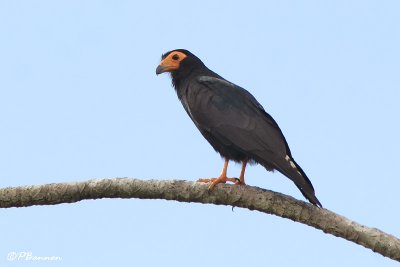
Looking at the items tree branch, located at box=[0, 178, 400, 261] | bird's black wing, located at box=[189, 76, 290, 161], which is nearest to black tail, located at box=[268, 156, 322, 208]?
bird's black wing, located at box=[189, 76, 290, 161]

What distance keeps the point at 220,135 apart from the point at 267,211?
1560 mm

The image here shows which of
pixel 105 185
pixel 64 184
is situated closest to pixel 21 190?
pixel 64 184

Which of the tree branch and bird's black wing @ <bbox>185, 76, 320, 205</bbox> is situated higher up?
bird's black wing @ <bbox>185, 76, 320, 205</bbox>

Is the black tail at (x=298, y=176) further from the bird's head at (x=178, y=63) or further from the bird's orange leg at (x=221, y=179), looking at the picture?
the bird's head at (x=178, y=63)

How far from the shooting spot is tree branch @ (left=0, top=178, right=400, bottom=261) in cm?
490

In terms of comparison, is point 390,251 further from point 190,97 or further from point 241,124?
point 190,97

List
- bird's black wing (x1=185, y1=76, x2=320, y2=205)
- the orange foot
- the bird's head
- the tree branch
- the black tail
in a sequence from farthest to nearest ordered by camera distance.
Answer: the bird's head < bird's black wing (x1=185, y1=76, x2=320, y2=205) < the black tail < the orange foot < the tree branch

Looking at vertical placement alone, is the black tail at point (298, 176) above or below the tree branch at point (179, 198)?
above

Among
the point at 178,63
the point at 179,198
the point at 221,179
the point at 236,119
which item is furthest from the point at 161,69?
the point at 179,198

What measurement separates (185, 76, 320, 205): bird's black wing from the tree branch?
0.48 meters

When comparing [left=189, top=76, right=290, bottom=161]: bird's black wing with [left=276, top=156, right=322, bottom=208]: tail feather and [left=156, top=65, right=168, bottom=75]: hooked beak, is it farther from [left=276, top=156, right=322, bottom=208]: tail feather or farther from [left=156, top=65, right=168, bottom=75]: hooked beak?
[left=156, top=65, right=168, bottom=75]: hooked beak

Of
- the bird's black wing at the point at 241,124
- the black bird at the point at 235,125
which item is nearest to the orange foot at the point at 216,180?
the black bird at the point at 235,125

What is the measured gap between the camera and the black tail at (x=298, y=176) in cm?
572

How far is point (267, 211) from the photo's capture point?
5340 mm
